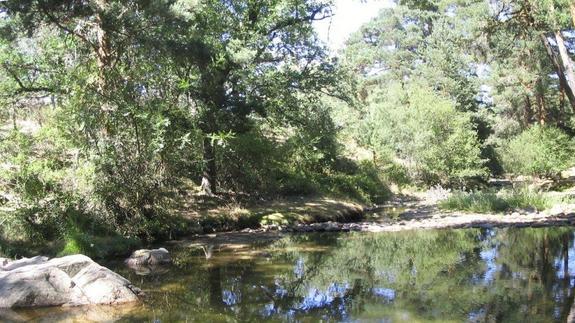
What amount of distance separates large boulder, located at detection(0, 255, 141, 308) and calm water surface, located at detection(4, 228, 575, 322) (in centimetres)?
27

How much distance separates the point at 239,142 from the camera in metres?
17.4

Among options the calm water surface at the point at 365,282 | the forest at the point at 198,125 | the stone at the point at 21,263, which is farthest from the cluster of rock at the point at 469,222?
the stone at the point at 21,263

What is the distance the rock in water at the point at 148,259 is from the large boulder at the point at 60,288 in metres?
2.47

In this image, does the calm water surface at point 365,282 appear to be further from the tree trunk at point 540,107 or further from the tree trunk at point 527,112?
the tree trunk at point 527,112

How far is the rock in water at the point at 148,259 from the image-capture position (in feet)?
34.0

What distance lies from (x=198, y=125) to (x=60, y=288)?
814 centimetres

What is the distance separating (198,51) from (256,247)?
16.5ft

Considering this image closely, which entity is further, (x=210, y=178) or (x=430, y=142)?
(x=430, y=142)

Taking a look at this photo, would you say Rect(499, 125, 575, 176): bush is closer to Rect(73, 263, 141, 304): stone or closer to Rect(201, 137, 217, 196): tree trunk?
Rect(201, 137, 217, 196): tree trunk

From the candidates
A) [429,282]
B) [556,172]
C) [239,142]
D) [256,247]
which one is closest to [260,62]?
[239,142]

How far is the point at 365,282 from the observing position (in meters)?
8.45

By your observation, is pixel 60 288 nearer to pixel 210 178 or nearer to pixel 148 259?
pixel 148 259

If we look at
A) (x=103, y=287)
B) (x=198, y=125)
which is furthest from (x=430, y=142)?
(x=103, y=287)

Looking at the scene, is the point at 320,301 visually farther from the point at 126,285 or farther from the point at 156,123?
the point at 156,123
